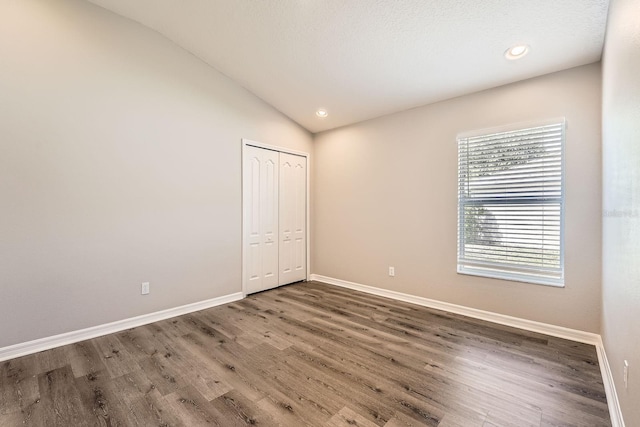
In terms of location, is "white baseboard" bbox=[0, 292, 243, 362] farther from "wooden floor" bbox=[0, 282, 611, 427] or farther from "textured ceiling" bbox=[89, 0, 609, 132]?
"textured ceiling" bbox=[89, 0, 609, 132]

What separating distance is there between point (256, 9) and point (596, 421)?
157 inches

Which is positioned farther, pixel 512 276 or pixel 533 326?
pixel 512 276

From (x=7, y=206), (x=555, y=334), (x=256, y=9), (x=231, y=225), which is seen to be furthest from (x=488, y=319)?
(x=7, y=206)

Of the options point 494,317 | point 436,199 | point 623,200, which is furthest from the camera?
point 436,199

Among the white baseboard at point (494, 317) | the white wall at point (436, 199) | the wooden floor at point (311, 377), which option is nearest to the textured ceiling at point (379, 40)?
the white wall at point (436, 199)

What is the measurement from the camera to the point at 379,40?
108 inches

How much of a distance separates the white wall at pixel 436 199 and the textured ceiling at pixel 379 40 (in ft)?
0.91

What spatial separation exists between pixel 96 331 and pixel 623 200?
4.35 metres

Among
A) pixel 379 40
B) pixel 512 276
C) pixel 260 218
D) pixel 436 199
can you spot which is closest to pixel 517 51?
pixel 379 40

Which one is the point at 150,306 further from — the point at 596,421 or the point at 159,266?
the point at 596,421

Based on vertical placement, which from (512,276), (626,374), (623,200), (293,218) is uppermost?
(623,200)

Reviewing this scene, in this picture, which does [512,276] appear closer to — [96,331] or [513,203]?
[513,203]

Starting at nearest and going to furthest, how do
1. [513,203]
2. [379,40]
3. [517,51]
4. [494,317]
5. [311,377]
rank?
1. [311,377]
2. [517,51]
3. [379,40]
4. [513,203]
5. [494,317]

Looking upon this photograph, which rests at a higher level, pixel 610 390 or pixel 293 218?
pixel 293 218
